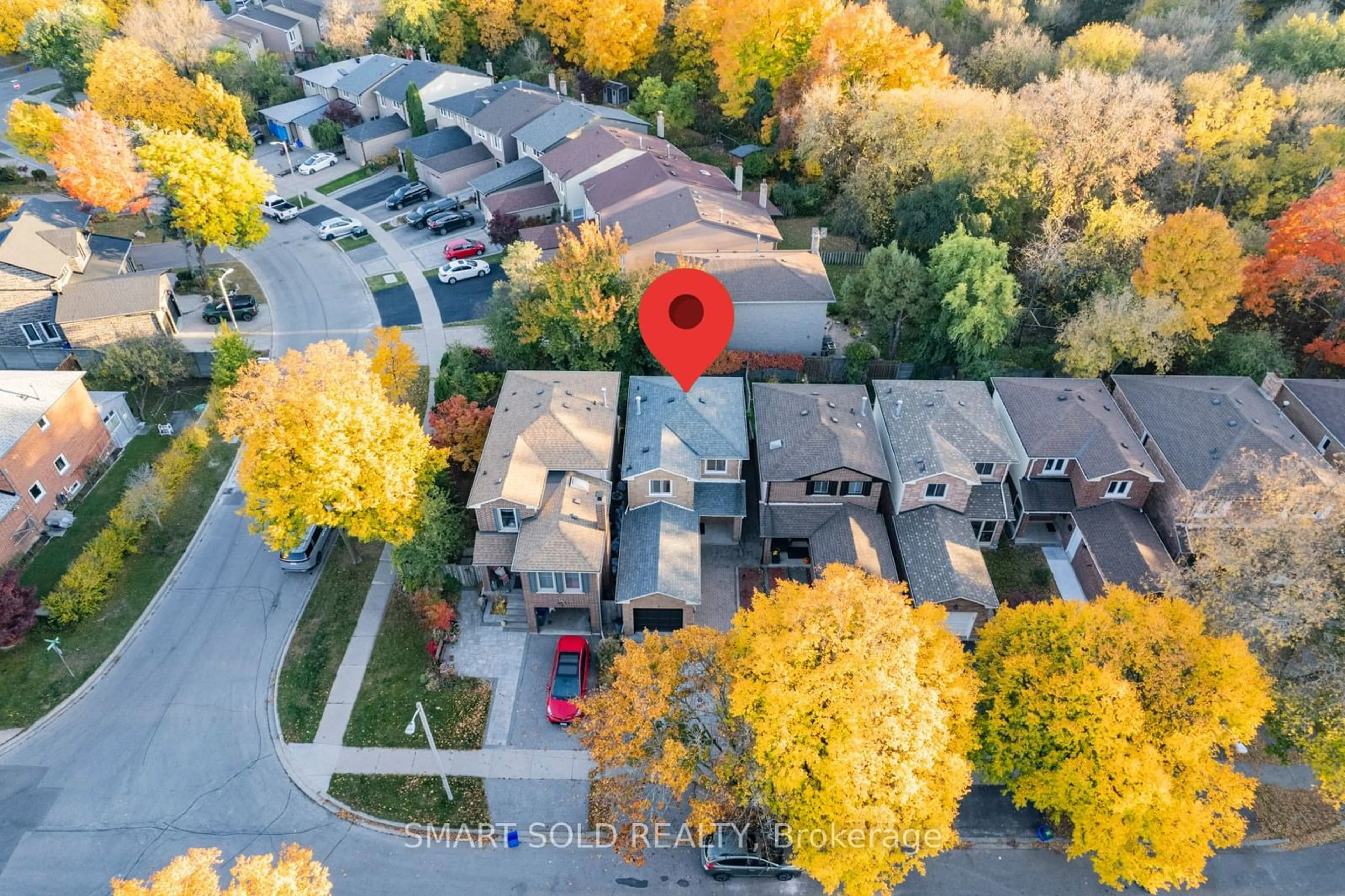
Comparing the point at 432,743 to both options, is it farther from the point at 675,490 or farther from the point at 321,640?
the point at 675,490

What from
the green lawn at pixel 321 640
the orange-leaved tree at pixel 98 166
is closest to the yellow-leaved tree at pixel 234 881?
the green lawn at pixel 321 640

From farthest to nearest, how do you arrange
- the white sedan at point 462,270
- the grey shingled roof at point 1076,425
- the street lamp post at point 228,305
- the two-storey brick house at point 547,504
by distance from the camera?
the white sedan at point 462,270 < the street lamp post at point 228,305 < the grey shingled roof at point 1076,425 < the two-storey brick house at point 547,504

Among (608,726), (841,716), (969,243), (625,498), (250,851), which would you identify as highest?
(969,243)

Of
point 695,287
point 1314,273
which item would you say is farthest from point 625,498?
point 1314,273

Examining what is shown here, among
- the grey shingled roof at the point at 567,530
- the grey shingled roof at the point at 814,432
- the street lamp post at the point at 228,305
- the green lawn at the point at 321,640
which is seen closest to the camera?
the green lawn at the point at 321,640

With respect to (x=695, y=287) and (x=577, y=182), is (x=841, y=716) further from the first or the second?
(x=577, y=182)

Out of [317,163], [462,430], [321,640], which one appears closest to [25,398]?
[321,640]

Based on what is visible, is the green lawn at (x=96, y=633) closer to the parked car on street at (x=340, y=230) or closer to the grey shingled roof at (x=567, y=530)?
the grey shingled roof at (x=567, y=530)
